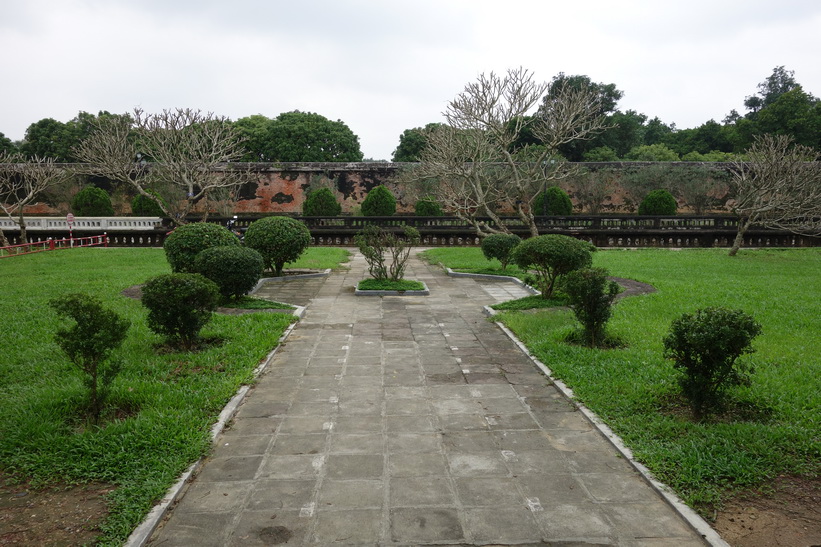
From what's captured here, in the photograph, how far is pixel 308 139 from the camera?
33.5 meters

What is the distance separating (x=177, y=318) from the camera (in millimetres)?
6172

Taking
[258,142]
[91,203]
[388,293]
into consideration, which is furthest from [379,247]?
[258,142]

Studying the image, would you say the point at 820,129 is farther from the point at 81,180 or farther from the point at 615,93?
the point at 81,180

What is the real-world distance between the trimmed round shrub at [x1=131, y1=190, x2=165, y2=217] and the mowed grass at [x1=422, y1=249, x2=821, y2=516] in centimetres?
2079

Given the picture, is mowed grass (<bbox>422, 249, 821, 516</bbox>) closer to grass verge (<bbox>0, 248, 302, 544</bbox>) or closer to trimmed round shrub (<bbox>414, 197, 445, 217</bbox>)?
grass verge (<bbox>0, 248, 302, 544</bbox>)

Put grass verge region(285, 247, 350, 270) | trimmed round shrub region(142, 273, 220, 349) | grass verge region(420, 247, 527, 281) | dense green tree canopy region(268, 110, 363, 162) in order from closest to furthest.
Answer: trimmed round shrub region(142, 273, 220, 349) → grass verge region(420, 247, 527, 281) → grass verge region(285, 247, 350, 270) → dense green tree canopy region(268, 110, 363, 162)

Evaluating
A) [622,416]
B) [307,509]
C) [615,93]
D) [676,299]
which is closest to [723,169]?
[615,93]

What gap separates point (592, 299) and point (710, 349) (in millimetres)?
2132

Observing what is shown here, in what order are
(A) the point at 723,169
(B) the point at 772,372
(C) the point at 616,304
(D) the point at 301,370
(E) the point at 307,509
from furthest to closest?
1. (A) the point at 723,169
2. (C) the point at 616,304
3. (D) the point at 301,370
4. (B) the point at 772,372
5. (E) the point at 307,509

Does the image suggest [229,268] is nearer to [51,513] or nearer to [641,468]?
[51,513]

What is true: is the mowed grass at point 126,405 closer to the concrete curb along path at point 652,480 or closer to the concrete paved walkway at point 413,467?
the concrete paved walkway at point 413,467

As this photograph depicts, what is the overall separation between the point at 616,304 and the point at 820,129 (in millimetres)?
27030

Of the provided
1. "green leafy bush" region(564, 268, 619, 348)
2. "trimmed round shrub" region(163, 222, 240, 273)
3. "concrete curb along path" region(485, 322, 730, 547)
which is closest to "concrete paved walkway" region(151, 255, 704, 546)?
"concrete curb along path" region(485, 322, 730, 547)

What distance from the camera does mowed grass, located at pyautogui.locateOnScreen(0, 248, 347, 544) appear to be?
3.61 m
